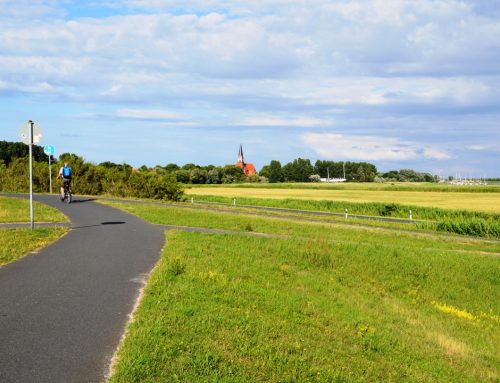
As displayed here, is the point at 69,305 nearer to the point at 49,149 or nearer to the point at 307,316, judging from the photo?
the point at 307,316

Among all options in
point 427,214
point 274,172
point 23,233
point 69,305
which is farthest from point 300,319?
point 274,172

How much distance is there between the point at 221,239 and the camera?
17375mm

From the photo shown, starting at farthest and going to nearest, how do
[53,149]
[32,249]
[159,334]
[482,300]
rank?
[53,149] → [482,300] → [32,249] → [159,334]

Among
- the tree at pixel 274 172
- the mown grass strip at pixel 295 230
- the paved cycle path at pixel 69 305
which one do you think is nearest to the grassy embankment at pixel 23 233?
the paved cycle path at pixel 69 305

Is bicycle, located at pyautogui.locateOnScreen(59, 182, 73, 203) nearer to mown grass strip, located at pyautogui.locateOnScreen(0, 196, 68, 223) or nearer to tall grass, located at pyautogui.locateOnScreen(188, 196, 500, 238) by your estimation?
mown grass strip, located at pyautogui.locateOnScreen(0, 196, 68, 223)

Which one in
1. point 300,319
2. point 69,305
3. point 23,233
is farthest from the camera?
point 23,233

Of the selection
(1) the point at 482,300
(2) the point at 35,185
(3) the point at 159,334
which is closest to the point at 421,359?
(3) the point at 159,334

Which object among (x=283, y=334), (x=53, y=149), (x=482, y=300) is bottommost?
(x=482, y=300)

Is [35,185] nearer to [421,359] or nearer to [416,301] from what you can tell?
[416,301]

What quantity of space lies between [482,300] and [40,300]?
13.5 meters

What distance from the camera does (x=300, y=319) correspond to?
29.4ft

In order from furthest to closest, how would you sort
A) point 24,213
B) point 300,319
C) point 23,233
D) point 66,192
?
1. point 66,192
2. point 24,213
3. point 23,233
4. point 300,319

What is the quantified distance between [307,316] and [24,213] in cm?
1635

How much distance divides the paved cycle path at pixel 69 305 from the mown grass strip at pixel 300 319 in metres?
0.36
